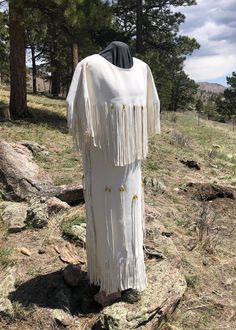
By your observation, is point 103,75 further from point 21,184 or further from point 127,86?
point 21,184

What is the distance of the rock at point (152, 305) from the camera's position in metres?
3.57

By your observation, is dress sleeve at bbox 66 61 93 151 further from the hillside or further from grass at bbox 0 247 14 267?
grass at bbox 0 247 14 267

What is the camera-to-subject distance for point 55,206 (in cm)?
565

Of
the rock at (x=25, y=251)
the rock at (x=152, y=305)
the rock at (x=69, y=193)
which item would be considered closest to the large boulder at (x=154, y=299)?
the rock at (x=152, y=305)

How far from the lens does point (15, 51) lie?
11516mm

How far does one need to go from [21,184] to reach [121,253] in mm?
2887

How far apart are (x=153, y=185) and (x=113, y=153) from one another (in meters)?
4.27

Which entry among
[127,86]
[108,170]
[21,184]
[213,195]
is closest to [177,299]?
[108,170]

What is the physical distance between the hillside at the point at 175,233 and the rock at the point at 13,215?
0.27 feet

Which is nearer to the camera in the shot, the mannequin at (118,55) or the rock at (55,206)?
the mannequin at (118,55)

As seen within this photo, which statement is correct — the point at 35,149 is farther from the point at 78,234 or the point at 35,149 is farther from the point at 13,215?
the point at 78,234

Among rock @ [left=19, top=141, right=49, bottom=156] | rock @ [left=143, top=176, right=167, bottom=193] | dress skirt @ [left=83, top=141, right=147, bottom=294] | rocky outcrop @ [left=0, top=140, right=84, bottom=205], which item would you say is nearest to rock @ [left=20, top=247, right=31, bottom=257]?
dress skirt @ [left=83, top=141, right=147, bottom=294]

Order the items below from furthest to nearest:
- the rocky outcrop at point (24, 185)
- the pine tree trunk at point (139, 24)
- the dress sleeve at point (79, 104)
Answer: the pine tree trunk at point (139, 24) < the rocky outcrop at point (24, 185) < the dress sleeve at point (79, 104)

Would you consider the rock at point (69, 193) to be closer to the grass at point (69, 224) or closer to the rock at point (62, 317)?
the grass at point (69, 224)
